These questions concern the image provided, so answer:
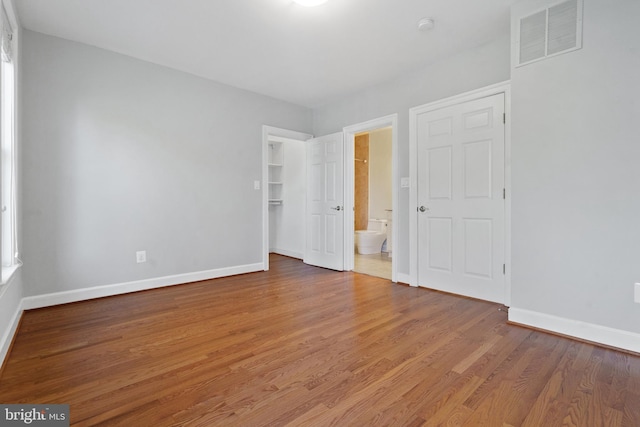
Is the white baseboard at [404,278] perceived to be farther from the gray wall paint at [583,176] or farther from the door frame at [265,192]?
the door frame at [265,192]

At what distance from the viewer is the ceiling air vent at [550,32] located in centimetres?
219

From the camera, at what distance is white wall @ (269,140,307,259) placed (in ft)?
18.7

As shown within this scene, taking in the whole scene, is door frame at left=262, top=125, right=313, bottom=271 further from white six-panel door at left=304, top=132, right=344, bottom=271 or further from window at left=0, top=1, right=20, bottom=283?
window at left=0, top=1, right=20, bottom=283

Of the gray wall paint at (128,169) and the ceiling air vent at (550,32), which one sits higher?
the ceiling air vent at (550,32)

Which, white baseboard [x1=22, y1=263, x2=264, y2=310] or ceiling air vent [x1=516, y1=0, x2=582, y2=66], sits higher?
ceiling air vent [x1=516, y1=0, x2=582, y2=66]

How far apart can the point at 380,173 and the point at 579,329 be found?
5.04m

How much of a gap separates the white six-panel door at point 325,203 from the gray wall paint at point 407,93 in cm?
35

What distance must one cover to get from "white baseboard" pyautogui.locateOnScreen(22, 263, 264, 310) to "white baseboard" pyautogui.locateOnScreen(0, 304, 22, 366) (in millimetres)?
286

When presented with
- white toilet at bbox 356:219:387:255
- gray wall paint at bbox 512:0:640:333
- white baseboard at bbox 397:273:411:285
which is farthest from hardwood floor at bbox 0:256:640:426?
white toilet at bbox 356:219:387:255

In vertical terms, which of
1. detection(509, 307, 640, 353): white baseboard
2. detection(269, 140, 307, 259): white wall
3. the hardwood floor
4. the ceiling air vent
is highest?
the ceiling air vent

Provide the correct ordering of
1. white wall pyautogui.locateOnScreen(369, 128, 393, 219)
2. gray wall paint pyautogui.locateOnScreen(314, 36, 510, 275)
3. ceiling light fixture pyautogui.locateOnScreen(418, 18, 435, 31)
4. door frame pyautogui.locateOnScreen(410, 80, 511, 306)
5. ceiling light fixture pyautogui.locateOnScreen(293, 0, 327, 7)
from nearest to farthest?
ceiling light fixture pyautogui.locateOnScreen(293, 0, 327, 7) → ceiling light fixture pyautogui.locateOnScreen(418, 18, 435, 31) → door frame pyautogui.locateOnScreen(410, 80, 511, 306) → gray wall paint pyautogui.locateOnScreen(314, 36, 510, 275) → white wall pyautogui.locateOnScreen(369, 128, 393, 219)

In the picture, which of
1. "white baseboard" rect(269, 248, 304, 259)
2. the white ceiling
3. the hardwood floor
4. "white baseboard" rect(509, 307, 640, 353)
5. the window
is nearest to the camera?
the hardwood floor

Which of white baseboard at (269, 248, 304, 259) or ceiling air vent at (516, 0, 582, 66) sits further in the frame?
white baseboard at (269, 248, 304, 259)

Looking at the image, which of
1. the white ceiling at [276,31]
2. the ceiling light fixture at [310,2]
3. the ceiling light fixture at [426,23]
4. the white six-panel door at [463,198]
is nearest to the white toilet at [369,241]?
the white six-panel door at [463,198]
